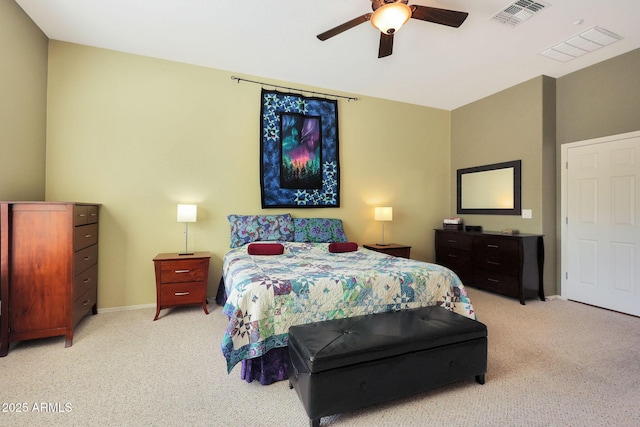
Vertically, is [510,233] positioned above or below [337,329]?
above

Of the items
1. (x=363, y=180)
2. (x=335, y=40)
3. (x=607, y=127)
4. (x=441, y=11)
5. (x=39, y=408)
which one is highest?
(x=335, y=40)

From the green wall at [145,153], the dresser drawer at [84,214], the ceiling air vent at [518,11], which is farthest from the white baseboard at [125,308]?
the ceiling air vent at [518,11]

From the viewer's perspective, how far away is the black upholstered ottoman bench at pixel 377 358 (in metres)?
1.52

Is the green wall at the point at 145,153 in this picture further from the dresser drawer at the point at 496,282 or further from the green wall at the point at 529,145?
the green wall at the point at 529,145

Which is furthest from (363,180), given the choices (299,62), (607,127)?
(607,127)

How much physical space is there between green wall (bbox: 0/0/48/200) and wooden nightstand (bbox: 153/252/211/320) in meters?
1.34

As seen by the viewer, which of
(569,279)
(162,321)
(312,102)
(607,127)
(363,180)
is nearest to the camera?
(162,321)

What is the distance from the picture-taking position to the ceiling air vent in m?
2.51

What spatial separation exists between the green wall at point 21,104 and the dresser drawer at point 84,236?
1.86 ft

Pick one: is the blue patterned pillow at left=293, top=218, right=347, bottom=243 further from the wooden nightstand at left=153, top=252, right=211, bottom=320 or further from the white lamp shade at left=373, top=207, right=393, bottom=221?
the wooden nightstand at left=153, top=252, right=211, bottom=320

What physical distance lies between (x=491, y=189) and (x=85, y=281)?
5167mm

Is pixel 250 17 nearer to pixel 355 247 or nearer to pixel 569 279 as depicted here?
pixel 355 247

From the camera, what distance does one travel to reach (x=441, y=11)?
2.22 meters

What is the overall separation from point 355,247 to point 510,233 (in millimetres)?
2175
